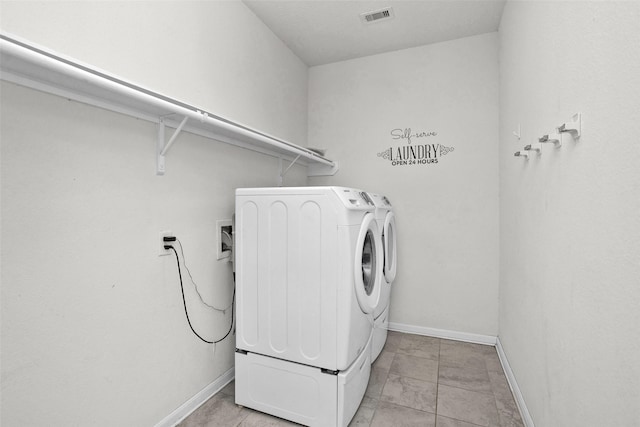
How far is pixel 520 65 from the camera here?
6.02ft

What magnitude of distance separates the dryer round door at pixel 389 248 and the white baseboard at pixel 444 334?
0.63m

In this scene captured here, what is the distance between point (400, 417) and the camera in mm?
1755

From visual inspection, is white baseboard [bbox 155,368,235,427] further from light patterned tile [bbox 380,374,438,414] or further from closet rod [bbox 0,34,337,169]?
closet rod [bbox 0,34,337,169]

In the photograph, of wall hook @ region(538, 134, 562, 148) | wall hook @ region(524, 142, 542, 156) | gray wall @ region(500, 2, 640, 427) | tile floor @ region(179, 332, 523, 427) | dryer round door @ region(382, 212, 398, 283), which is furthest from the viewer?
dryer round door @ region(382, 212, 398, 283)

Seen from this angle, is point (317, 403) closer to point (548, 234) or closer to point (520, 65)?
point (548, 234)

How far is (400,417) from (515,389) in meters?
0.76

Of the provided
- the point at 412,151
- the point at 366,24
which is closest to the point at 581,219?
the point at 412,151

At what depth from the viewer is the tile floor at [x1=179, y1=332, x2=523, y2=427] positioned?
5.68 ft

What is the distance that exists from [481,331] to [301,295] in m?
1.92

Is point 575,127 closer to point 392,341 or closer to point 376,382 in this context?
point 376,382

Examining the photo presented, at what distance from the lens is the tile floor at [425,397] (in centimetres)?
173

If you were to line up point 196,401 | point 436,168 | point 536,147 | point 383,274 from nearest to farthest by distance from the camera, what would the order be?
point 536,147, point 196,401, point 383,274, point 436,168

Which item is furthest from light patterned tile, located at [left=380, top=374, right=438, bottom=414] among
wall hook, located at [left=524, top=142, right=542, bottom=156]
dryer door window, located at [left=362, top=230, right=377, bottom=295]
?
wall hook, located at [left=524, top=142, right=542, bottom=156]

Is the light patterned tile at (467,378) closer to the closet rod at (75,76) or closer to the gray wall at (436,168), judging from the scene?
the gray wall at (436,168)
